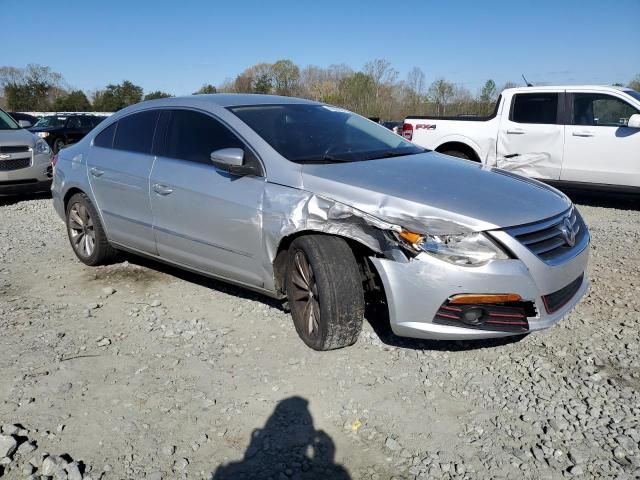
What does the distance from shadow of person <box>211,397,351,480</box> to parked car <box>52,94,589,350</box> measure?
644 millimetres

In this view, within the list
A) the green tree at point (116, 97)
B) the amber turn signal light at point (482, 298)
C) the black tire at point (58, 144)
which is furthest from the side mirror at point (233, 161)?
the green tree at point (116, 97)

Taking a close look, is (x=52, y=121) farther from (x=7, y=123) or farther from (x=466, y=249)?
(x=466, y=249)

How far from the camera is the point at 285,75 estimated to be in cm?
6675

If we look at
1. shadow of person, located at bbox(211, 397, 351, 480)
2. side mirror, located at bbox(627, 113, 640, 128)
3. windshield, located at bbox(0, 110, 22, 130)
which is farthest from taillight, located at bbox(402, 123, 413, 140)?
windshield, located at bbox(0, 110, 22, 130)

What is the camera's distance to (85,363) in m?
3.39

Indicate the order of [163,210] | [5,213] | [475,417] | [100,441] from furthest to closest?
[5,213], [163,210], [475,417], [100,441]

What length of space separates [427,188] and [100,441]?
2.26m

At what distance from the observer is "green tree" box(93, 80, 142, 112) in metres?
65.7

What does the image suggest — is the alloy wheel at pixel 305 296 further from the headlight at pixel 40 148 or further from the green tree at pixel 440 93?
the green tree at pixel 440 93

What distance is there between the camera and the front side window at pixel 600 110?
24.8 feet

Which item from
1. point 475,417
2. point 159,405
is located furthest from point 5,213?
point 475,417

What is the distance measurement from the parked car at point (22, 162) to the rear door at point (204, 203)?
19.7ft

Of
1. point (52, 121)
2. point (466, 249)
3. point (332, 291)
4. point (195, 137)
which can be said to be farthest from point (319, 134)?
point (52, 121)

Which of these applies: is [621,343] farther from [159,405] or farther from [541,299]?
[159,405]
